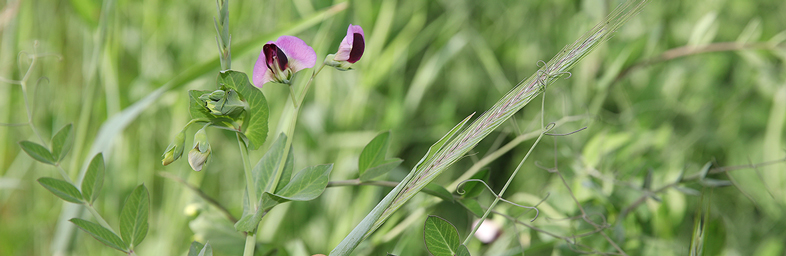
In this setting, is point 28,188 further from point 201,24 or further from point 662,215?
point 662,215

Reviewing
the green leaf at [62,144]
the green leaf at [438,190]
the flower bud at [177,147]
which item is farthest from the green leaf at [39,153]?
the green leaf at [438,190]

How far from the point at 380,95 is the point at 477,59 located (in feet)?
0.58

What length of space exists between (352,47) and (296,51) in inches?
1.0

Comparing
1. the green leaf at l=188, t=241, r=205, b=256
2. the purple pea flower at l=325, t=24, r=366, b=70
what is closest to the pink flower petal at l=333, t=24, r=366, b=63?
the purple pea flower at l=325, t=24, r=366, b=70

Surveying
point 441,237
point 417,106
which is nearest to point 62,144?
point 441,237

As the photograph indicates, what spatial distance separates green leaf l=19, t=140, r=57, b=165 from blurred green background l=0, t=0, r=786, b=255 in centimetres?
15

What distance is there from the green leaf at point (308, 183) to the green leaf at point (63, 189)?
112 millimetres

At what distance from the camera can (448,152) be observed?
0.18 m

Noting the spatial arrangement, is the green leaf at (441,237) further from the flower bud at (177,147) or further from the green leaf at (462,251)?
the flower bud at (177,147)

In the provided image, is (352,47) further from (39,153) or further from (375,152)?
(39,153)

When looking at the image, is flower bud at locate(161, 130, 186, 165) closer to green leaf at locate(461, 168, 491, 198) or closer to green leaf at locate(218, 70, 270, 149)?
green leaf at locate(218, 70, 270, 149)

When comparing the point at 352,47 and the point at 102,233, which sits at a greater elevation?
the point at 352,47

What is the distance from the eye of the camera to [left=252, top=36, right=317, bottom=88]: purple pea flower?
0.20 meters

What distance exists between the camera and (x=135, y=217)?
23 centimetres
